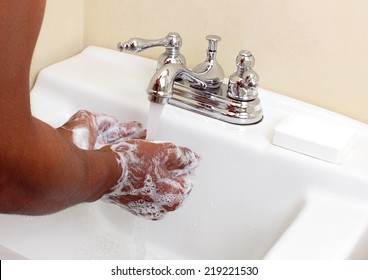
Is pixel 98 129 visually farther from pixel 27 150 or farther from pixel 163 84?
pixel 27 150

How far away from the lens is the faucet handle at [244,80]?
814 millimetres

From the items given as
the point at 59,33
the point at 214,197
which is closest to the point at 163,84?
the point at 214,197

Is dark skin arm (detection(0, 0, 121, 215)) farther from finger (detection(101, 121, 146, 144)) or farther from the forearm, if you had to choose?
finger (detection(101, 121, 146, 144))

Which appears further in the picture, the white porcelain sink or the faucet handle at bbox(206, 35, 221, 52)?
the faucet handle at bbox(206, 35, 221, 52)

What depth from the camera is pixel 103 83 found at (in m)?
0.94

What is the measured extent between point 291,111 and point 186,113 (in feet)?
0.51

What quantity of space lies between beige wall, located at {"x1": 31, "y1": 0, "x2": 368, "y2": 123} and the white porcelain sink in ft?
0.10

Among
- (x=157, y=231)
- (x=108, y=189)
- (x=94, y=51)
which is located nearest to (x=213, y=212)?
(x=157, y=231)

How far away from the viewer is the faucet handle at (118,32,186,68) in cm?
83

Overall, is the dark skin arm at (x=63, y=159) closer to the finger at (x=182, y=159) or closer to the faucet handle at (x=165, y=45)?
the finger at (x=182, y=159)

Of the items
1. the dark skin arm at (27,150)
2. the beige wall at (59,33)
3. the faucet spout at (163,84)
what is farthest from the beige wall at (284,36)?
the dark skin arm at (27,150)

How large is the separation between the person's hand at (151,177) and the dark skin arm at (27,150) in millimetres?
74

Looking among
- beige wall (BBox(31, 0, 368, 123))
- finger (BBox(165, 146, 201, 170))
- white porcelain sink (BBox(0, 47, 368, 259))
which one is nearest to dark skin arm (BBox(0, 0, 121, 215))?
finger (BBox(165, 146, 201, 170))

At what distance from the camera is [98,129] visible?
2.71 ft
